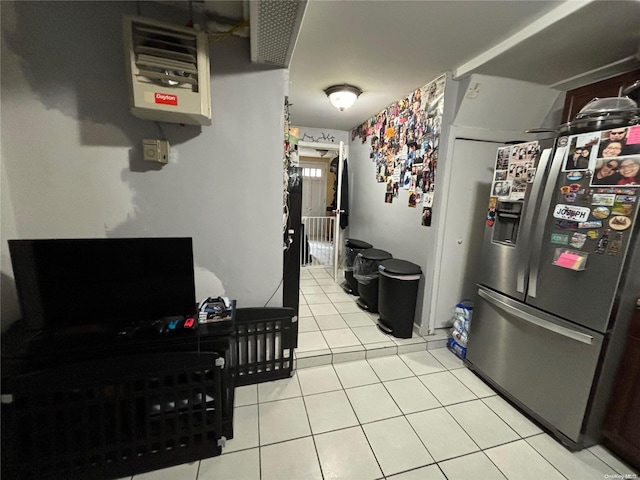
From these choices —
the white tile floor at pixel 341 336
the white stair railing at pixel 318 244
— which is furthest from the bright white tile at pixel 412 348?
the white stair railing at pixel 318 244

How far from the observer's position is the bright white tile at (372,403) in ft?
5.43

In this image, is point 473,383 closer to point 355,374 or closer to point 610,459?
point 610,459

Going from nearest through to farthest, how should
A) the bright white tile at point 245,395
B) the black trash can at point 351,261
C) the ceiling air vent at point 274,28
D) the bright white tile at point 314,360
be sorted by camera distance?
the ceiling air vent at point 274,28 < the bright white tile at point 245,395 < the bright white tile at point 314,360 < the black trash can at point 351,261

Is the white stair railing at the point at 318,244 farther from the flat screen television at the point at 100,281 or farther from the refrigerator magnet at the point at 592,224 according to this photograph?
the refrigerator magnet at the point at 592,224

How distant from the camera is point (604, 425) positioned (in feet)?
4.75

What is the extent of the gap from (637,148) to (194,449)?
2.65 m

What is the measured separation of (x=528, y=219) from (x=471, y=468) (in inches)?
57.7

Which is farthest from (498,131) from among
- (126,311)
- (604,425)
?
(126,311)

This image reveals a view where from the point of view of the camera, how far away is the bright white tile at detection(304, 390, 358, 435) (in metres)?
1.57

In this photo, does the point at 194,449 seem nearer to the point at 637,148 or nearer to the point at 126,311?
the point at 126,311

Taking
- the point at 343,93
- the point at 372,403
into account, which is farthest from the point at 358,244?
the point at 372,403

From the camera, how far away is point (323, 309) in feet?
9.86

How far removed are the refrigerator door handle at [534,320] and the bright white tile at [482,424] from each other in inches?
26.7

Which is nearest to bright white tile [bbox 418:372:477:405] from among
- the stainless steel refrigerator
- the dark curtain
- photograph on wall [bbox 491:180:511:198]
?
the stainless steel refrigerator
